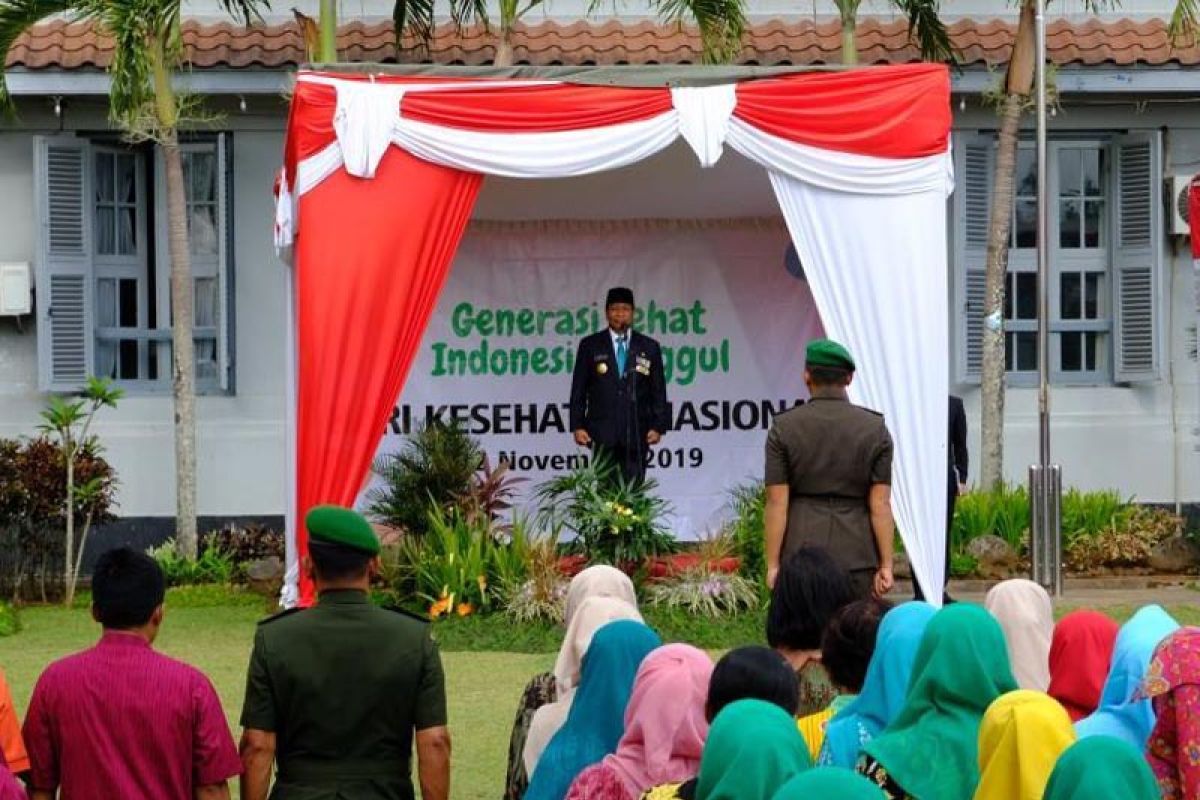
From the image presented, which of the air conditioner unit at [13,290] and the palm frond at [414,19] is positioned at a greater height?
the palm frond at [414,19]

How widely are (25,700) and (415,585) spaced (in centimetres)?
280

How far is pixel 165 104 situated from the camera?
1498cm

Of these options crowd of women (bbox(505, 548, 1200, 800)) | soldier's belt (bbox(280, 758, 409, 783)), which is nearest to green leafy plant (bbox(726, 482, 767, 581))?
crowd of women (bbox(505, 548, 1200, 800))

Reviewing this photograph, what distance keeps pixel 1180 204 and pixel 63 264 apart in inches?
332

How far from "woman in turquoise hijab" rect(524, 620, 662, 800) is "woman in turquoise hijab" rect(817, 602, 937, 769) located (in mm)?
529

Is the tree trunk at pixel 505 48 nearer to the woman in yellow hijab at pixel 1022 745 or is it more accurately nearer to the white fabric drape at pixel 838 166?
the white fabric drape at pixel 838 166

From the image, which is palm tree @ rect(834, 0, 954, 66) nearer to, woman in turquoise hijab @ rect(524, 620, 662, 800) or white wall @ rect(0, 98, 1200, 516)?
white wall @ rect(0, 98, 1200, 516)

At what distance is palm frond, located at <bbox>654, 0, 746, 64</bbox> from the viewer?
14.3 m

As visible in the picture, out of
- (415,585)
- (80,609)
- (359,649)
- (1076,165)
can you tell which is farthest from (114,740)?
(1076,165)

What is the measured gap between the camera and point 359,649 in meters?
5.55

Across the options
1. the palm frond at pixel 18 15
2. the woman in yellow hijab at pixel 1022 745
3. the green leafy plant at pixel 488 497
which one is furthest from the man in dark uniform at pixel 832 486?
the palm frond at pixel 18 15

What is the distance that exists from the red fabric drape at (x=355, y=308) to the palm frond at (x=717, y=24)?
3.54m

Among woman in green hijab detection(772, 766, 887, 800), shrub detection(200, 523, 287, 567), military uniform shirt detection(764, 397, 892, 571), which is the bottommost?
shrub detection(200, 523, 287, 567)

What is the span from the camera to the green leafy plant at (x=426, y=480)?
43.0 ft
